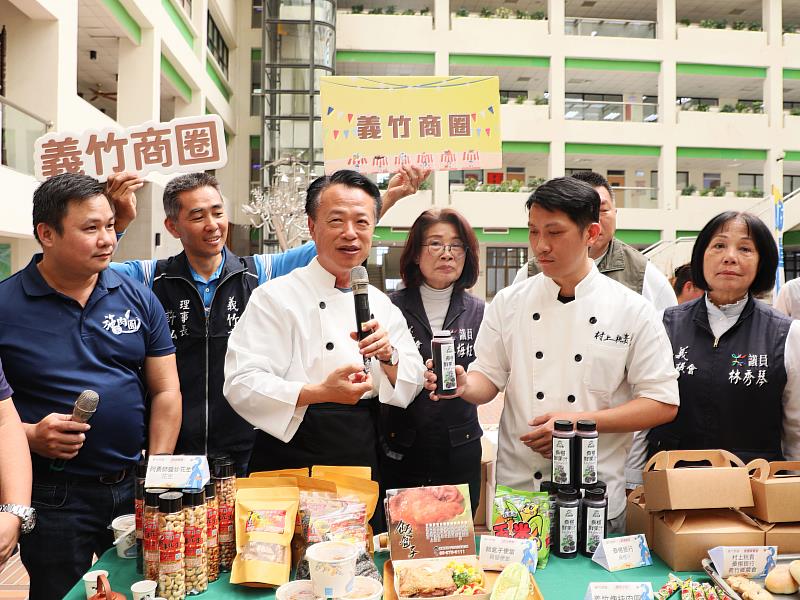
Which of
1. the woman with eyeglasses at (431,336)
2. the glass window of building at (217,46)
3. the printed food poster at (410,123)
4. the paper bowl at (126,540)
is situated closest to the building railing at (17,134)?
the printed food poster at (410,123)

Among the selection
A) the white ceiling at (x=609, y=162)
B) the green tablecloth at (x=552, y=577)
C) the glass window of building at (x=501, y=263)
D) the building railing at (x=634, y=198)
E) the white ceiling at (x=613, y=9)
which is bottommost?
the green tablecloth at (x=552, y=577)

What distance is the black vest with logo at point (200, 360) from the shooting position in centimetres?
253

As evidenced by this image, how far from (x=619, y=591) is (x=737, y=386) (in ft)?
3.44

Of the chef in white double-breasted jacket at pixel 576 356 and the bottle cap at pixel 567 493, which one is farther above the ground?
the chef in white double-breasted jacket at pixel 576 356

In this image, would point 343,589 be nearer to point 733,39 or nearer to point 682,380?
point 682,380

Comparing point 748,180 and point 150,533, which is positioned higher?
point 748,180

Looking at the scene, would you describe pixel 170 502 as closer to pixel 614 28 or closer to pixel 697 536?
pixel 697 536

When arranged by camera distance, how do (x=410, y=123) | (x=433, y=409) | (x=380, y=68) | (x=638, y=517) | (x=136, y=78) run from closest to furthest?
(x=638, y=517) → (x=433, y=409) → (x=410, y=123) → (x=136, y=78) → (x=380, y=68)

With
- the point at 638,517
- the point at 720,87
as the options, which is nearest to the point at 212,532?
the point at 638,517

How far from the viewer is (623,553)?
66.5 inches

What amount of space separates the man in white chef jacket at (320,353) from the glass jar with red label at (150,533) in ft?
1.50

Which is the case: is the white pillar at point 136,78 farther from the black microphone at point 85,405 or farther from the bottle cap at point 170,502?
the bottle cap at point 170,502

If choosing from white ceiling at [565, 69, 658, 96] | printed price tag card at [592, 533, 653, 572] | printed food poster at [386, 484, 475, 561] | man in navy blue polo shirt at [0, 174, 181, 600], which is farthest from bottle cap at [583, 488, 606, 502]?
white ceiling at [565, 69, 658, 96]

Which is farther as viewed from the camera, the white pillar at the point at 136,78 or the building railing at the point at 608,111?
the building railing at the point at 608,111
